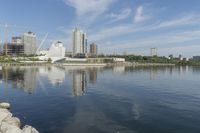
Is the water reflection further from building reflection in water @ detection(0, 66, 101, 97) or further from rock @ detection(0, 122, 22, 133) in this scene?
rock @ detection(0, 122, 22, 133)

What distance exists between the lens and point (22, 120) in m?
30.6

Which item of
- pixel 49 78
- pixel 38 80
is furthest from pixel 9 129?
pixel 49 78

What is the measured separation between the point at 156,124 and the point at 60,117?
12068 mm

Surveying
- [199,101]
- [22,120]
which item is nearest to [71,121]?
[22,120]

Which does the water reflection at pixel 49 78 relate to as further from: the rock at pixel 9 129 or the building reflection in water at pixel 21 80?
the rock at pixel 9 129

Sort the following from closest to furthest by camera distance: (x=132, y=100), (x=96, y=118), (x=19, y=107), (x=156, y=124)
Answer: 1. (x=156, y=124)
2. (x=96, y=118)
3. (x=19, y=107)
4. (x=132, y=100)

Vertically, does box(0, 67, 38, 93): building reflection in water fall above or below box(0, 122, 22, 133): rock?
below

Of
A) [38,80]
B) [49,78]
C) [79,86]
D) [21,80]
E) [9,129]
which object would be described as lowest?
[79,86]

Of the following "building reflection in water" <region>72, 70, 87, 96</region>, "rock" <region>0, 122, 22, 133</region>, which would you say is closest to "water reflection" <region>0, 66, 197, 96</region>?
"building reflection in water" <region>72, 70, 87, 96</region>

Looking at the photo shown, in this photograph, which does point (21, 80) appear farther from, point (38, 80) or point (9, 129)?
point (9, 129)

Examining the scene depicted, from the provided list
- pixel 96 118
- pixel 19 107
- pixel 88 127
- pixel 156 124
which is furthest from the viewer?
pixel 19 107

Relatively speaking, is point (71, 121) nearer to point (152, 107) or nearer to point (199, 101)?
point (152, 107)

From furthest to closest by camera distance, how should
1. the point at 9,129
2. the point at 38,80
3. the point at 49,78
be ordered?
the point at 49,78 < the point at 38,80 < the point at 9,129

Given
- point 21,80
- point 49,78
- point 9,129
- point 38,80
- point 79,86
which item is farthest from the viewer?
point 49,78
